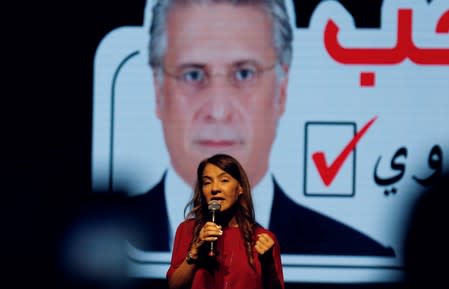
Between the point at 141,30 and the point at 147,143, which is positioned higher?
the point at 141,30

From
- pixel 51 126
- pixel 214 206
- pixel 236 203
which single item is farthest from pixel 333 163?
pixel 214 206

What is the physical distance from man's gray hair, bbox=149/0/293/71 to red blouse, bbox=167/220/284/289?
194 centimetres

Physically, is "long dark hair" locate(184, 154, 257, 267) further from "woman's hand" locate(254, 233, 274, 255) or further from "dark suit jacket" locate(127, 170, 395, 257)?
"dark suit jacket" locate(127, 170, 395, 257)

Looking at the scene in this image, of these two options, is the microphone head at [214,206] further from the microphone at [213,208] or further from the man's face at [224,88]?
the man's face at [224,88]

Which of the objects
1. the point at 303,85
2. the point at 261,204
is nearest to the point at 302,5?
the point at 303,85

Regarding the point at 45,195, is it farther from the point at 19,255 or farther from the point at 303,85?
the point at 303,85

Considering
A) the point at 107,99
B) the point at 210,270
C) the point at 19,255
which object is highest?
the point at 107,99

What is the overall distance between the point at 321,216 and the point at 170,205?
27.0 inches

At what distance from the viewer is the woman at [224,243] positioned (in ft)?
7.83

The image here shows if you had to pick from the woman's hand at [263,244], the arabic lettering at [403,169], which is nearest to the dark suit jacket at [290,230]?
the arabic lettering at [403,169]

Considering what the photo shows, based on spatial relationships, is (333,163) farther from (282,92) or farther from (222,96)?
(222,96)

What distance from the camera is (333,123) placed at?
4258 mm

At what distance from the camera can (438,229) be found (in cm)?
424

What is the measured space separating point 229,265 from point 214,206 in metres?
0.16
